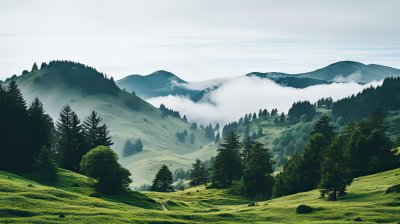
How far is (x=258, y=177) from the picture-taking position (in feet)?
439

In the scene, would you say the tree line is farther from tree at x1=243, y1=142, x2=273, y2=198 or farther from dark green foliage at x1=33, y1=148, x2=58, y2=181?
tree at x1=243, y1=142, x2=273, y2=198

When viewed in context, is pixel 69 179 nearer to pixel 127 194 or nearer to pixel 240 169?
pixel 127 194

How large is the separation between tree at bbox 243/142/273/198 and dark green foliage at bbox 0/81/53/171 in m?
56.8

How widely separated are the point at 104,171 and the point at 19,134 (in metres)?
25.2

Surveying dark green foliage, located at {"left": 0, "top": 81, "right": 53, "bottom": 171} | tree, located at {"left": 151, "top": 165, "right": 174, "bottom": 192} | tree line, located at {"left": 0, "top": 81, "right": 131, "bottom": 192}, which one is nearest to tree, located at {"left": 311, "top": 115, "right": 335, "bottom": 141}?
tree, located at {"left": 151, "top": 165, "right": 174, "bottom": 192}

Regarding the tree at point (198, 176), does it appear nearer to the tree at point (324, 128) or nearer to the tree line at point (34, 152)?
the tree at point (324, 128)

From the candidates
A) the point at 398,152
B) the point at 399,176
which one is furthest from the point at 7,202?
the point at 398,152

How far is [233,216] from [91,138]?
78.1m

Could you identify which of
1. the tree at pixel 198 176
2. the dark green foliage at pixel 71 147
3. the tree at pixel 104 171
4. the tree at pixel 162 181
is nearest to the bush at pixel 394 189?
the tree at pixel 104 171

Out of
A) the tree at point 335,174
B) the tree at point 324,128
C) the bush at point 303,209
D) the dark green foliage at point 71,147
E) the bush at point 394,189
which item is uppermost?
the tree at point 324,128

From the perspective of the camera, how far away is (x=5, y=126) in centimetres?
10394

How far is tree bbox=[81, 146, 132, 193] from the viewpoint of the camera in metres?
95.5

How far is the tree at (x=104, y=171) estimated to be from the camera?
95500 mm

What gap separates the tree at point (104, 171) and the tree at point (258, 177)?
4635 centimetres
